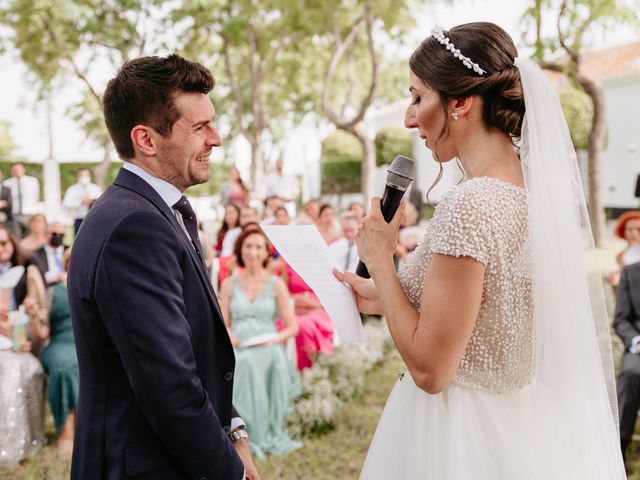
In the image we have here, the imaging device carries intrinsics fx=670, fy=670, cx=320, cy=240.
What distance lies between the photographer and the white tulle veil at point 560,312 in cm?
205

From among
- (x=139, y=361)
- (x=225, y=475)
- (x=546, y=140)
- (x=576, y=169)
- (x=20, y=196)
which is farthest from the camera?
(x=20, y=196)

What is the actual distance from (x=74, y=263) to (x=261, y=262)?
4585mm

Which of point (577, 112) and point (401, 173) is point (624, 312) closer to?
point (401, 173)

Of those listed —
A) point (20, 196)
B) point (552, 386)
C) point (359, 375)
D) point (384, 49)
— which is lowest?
point (359, 375)

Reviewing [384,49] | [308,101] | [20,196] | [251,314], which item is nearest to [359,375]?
[251,314]

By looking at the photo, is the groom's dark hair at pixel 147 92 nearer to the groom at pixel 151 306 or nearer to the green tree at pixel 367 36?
the groom at pixel 151 306

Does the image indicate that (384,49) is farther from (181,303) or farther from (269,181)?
(181,303)

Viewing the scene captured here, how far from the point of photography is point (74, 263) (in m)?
1.88

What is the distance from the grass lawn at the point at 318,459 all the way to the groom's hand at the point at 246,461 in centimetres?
305

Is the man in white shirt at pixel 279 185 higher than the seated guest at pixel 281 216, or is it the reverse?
the man in white shirt at pixel 279 185

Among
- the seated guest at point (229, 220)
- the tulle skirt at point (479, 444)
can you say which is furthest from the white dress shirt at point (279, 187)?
the tulle skirt at point (479, 444)

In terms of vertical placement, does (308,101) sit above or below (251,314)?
above

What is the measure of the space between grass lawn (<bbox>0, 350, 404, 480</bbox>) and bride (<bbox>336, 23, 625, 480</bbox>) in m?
3.22

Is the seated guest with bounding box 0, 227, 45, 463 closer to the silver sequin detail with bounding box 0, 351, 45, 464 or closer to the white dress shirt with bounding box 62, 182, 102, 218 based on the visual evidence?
the silver sequin detail with bounding box 0, 351, 45, 464
